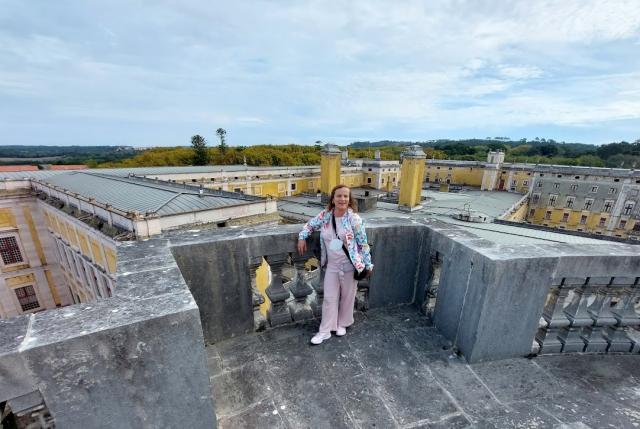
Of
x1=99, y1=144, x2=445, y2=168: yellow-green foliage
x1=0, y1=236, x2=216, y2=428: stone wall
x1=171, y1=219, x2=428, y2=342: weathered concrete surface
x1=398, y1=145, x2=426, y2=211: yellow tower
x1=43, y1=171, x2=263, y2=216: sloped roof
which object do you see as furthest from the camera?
x1=99, y1=144, x2=445, y2=168: yellow-green foliage

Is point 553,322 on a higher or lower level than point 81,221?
higher

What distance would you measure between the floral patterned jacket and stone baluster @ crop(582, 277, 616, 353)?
240 centimetres

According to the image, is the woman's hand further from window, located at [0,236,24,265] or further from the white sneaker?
window, located at [0,236,24,265]

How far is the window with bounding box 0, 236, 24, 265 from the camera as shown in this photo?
19.4 m

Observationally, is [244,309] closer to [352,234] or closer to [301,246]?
[301,246]

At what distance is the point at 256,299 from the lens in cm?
318

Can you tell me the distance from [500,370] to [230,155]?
64925mm

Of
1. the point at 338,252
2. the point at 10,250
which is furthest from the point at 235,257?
the point at 10,250

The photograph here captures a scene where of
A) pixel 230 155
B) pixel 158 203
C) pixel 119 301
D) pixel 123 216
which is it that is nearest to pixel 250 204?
pixel 158 203

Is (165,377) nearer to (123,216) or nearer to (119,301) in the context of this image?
(119,301)

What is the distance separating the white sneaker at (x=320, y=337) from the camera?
3.04 m

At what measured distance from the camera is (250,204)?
619 inches

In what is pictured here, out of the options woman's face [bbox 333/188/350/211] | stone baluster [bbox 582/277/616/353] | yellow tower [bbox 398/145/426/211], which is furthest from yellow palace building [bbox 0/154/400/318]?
yellow tower [bbox 398/145/426/211]

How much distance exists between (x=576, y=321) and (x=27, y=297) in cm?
3055
